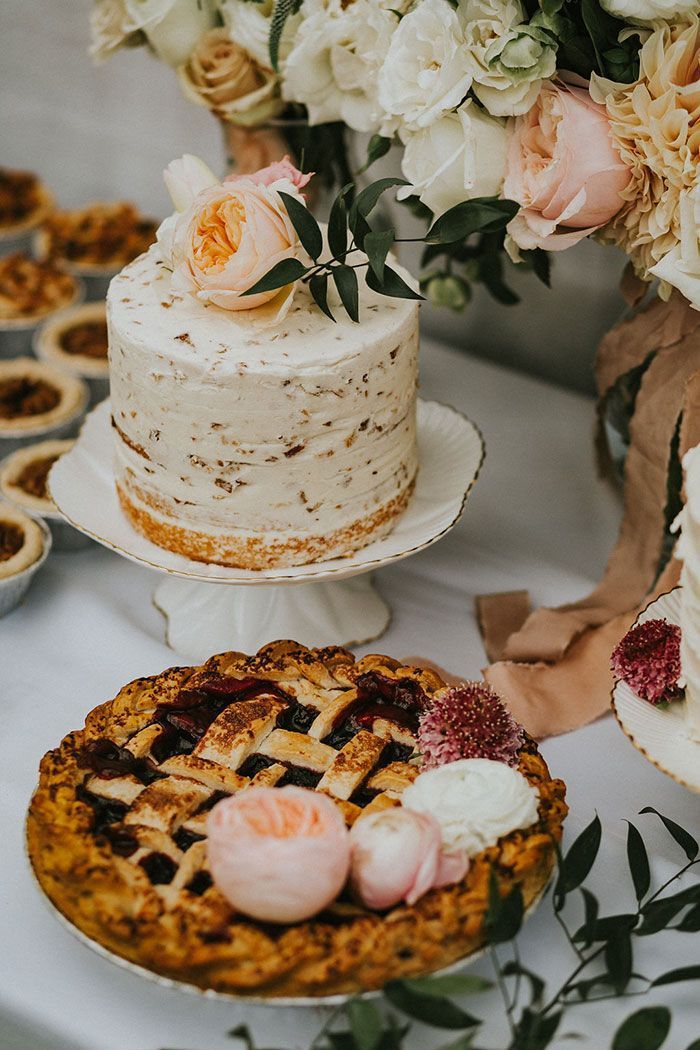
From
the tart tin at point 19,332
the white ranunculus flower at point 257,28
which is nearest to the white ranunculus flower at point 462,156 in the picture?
the white ranunculus flower at point 257,28

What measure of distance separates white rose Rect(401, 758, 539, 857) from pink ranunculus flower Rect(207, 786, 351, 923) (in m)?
0.08

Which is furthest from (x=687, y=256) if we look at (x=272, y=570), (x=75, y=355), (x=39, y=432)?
(x=75, y=355)

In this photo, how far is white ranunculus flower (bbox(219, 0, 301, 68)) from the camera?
1228 millimetres

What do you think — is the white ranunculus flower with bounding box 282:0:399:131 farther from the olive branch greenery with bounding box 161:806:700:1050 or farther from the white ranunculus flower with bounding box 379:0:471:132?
the olive branch greenery with bounding box 161:806:700:1050

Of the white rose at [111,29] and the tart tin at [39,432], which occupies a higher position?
the white rose at [111,29]

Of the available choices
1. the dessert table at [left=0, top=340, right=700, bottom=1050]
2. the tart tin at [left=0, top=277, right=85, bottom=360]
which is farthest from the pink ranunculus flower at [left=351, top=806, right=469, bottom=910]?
the tart tin at [left=0, top=277, right=85, bottom=360]

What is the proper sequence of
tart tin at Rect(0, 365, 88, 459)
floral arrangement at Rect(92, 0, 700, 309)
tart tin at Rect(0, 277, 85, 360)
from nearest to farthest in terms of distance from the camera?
floral arrangement at Rect(92, 0, 700, 309)
tart tin at Rect(0, 365, 88, 459)
tart tin at Rect(0, 277, 85, 360)

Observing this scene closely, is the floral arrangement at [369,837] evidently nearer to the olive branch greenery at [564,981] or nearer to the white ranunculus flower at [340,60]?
the olive branch greenery at [564,981]

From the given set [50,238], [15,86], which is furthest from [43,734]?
[15,86]

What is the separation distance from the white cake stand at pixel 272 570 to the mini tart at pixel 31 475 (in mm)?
111

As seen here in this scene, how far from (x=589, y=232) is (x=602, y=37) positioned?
0.50 ft

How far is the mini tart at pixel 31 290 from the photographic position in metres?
1.72

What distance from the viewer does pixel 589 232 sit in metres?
1.00

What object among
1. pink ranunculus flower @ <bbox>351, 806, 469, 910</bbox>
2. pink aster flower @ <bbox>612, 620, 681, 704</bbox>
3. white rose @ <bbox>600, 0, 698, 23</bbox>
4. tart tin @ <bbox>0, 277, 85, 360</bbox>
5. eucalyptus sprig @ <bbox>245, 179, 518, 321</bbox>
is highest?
white rose @ <bbox>600, 0, 698, 23</bbox>
